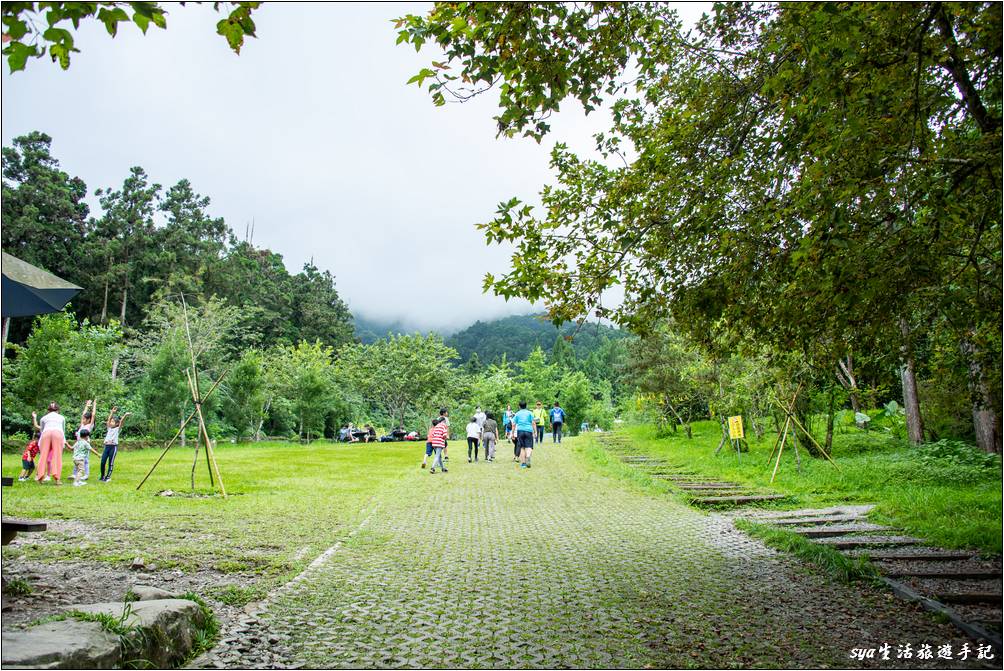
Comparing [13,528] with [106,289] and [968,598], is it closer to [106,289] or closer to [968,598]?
[968,598]

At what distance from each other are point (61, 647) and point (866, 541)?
760cm

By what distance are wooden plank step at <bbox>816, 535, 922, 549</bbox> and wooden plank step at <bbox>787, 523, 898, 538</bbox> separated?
295 millimetres

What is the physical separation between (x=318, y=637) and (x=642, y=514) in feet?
22.1

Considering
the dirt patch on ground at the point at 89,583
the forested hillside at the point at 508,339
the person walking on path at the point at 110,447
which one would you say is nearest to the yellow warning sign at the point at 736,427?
the dirt patch on ground at the point at 89,583

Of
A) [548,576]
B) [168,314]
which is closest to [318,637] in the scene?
[548,576]

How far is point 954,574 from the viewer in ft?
19.2

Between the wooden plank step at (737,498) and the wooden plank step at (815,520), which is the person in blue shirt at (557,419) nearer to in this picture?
the wooden plank step at (737,498)

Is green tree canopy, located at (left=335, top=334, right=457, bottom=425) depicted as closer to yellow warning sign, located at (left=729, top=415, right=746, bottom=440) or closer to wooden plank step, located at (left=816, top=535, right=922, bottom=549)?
yellow warning sign, located at (left=729, top=415, right=746, bottom=440)

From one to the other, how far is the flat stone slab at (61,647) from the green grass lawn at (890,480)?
305 inches

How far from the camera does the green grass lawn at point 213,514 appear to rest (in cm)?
649

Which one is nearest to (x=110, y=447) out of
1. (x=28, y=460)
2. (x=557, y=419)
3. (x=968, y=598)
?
(x=28, y=460)

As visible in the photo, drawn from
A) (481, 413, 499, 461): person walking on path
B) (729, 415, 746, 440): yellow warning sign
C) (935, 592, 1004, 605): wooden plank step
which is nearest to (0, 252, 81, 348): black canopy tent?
(935, 592, 1004, 605): wooden plank step

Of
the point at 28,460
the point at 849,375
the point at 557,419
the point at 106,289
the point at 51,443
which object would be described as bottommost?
the point at 28,460

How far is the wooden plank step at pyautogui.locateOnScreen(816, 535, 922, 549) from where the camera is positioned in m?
7.31
